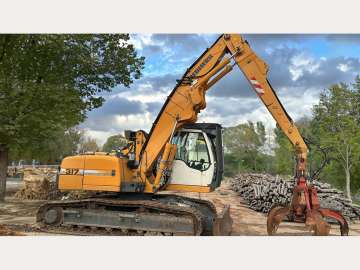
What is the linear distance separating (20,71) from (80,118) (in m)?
2.92

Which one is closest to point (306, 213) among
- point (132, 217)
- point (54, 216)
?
point (132, 217)

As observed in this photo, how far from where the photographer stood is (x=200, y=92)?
30.0 feet

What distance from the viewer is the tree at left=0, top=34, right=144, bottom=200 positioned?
12383mm

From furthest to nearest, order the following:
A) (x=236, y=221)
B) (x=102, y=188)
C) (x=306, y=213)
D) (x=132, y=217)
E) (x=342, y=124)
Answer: (x=342, y=124)
(x=236, y=221)
(x=102, y=188)
(x=132, y=217)
(x=306, y=213)

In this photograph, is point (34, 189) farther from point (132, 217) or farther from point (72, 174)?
point (132, 217)

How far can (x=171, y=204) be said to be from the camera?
893cm

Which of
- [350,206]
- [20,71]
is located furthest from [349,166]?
[20,71]

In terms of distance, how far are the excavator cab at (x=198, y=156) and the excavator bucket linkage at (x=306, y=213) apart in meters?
1.55

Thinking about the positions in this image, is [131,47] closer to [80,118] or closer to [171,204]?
[80,118]

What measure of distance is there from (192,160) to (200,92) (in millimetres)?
1624

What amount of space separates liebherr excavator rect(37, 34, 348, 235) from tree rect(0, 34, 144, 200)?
167 inches

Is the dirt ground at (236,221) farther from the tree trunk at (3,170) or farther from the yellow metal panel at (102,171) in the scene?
the yellow metal panel at (102,171)

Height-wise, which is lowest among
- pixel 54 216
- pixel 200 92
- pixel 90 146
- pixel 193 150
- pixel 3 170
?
pixel 54 216

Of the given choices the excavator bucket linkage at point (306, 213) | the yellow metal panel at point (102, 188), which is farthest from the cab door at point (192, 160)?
the excavator bucket linkage at point (306, 213)
